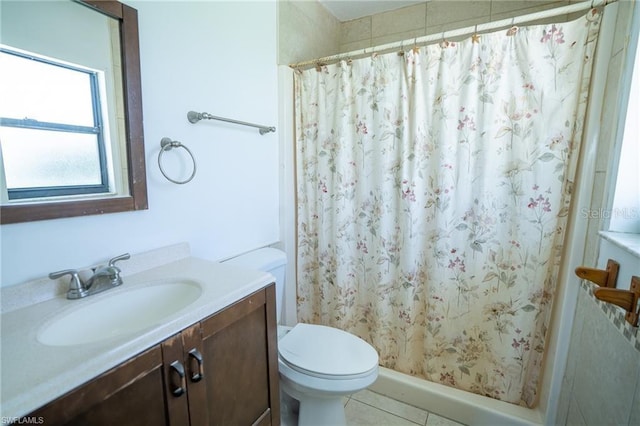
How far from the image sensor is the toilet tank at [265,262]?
140cm

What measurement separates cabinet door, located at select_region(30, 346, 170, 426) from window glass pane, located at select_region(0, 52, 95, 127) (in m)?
0.76

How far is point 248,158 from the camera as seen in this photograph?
5.15ft

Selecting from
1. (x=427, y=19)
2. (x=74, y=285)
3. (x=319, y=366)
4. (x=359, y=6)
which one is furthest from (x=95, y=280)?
(x=427, y=19)

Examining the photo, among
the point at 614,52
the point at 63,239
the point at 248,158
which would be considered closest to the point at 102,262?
the point at 63,239

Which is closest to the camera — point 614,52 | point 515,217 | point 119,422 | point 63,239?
point 119,422

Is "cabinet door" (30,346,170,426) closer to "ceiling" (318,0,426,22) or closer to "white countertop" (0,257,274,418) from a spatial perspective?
"white countertop" (0,257,274,418)

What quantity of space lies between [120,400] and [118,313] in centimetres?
38

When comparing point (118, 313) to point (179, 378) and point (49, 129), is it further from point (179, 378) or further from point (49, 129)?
point (49, 129)

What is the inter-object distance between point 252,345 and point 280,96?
4.53 ft

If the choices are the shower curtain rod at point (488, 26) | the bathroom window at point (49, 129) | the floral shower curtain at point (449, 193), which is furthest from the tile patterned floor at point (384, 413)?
the shower curtain rod at point (488, 26)

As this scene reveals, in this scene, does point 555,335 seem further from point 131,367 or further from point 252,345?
point 131,367

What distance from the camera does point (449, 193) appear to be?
4.71 feet

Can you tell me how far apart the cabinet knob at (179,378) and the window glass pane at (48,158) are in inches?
26.4

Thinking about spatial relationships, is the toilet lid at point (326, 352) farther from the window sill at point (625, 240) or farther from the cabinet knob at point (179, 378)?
the window sill at point (625, 240)
